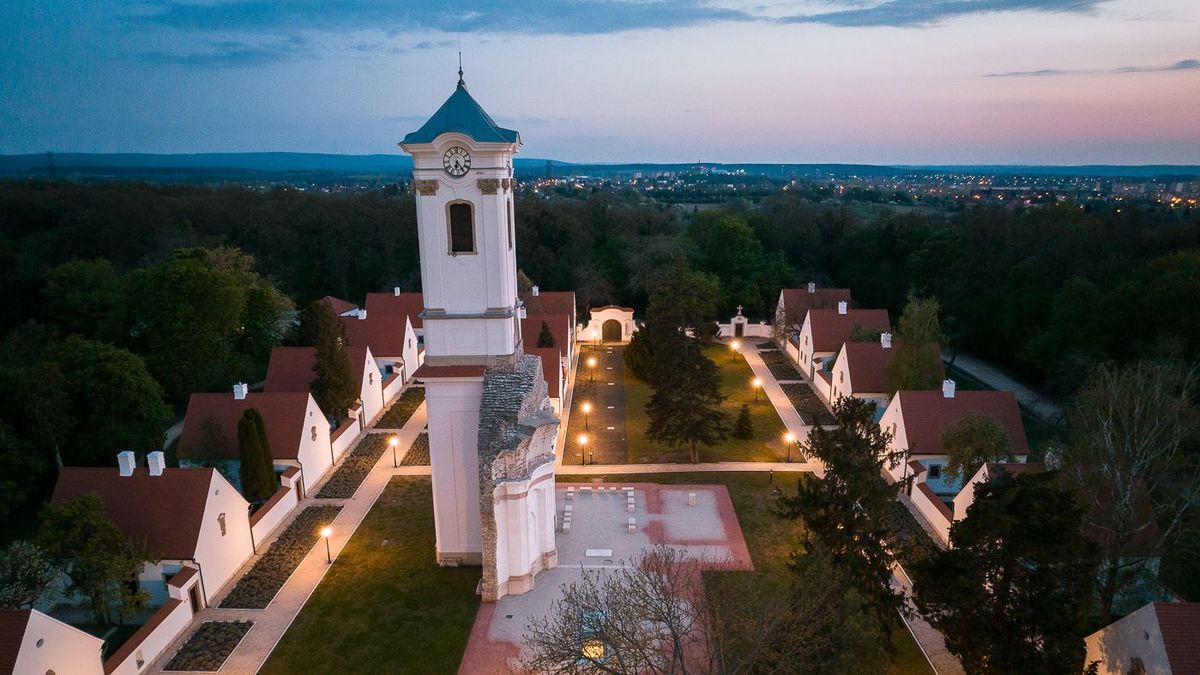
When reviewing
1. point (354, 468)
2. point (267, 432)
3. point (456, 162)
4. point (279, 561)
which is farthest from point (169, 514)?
point (456, 162)

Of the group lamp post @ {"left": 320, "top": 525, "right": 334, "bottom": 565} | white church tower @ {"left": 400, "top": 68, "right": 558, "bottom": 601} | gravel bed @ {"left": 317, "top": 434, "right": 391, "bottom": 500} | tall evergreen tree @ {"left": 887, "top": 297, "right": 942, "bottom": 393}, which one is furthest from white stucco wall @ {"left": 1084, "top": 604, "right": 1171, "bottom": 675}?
gravel bed @ {"left": 317, "top": 434, "right": 391, "bottom": 500}

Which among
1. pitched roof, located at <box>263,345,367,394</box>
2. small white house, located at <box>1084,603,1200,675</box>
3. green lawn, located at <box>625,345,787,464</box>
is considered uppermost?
pitched roof, located at <box>263,345,367,394</box>

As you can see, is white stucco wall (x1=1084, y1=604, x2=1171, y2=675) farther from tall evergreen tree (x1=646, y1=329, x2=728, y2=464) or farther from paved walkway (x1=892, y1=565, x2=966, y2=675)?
tall evergreen tree (x1=646, y1=329, x2=728, y2=464)

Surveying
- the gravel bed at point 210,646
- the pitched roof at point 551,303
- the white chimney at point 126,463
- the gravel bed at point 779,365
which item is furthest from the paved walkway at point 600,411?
the white chimney at point 126,463

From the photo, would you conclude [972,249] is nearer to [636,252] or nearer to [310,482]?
[636,252]

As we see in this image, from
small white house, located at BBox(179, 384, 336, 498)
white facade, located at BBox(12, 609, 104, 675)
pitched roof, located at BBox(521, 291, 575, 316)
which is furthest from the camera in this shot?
pitched roof, located at BBox(521, 291, 575, 316)

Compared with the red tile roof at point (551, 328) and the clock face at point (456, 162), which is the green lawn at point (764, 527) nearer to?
the clock face at point (456, 162)
